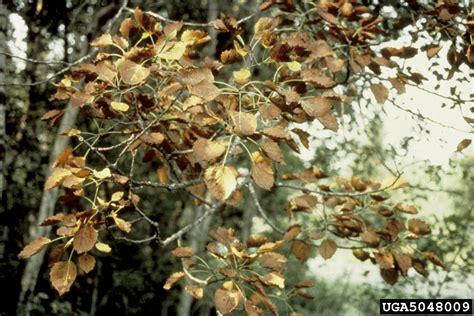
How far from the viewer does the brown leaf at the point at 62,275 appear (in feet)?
5.16

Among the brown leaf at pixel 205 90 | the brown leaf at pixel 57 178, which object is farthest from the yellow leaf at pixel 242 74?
the brown leaf at pixel 57 178

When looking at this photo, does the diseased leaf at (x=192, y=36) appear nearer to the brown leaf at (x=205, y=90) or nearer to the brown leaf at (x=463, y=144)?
the brown leaf at (x=205, y=90)

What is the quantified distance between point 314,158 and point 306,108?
4179mm

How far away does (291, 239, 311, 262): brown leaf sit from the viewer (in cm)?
238

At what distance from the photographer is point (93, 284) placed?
586 centimetres

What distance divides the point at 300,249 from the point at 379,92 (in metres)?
0.87

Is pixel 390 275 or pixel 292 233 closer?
pixel 390 275

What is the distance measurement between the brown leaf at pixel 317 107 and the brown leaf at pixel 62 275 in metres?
0.96

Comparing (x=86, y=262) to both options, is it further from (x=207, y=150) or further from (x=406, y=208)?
(x=406, y=208)

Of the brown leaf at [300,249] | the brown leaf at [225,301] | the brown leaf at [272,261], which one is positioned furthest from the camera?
the brown leaf at [300,249]

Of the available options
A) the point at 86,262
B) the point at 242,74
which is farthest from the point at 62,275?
the point at 242,74

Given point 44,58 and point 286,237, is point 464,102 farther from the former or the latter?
point 44,58

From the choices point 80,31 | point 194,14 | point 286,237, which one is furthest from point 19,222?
point 286,237

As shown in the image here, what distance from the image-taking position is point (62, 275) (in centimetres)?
159
